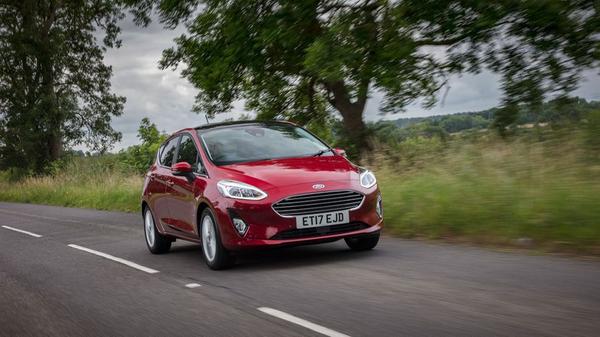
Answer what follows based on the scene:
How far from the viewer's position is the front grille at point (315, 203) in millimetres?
7809

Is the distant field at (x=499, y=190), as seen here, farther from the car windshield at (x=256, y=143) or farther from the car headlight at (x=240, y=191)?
the car headlight at (x=240, y=191)

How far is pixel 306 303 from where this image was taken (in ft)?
20.1

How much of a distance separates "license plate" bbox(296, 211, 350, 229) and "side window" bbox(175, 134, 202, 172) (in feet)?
5.54

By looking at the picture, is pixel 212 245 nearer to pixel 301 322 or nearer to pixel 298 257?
pixel 298 257

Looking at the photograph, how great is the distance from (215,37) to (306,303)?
13067mm

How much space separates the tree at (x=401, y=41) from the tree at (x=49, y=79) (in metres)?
27.8

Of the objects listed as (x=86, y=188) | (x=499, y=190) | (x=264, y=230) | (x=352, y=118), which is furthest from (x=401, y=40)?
(x=86, y=188)

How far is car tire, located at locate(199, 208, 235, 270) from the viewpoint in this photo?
8133mm

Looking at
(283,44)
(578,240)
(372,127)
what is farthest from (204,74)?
(578,240)

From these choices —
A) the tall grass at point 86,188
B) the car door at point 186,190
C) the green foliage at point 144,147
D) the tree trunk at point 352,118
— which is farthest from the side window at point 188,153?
the green foliage at point 144,147

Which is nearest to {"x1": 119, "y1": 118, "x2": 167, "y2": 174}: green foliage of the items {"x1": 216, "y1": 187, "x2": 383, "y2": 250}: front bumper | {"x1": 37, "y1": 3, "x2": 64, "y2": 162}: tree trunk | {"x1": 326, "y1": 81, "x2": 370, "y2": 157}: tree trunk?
{"x1": 37, "y1": 3, "x2": 64, "y2": 162}: tree trunk

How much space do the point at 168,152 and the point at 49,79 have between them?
3720 cm

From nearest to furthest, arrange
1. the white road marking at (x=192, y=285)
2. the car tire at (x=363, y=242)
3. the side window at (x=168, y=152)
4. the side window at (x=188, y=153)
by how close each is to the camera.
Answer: the white road marking at (x=192, y=285), the car tire at (x=363, y=242), the side window at (x=188, y=153), the side window at (x=168, y=152)

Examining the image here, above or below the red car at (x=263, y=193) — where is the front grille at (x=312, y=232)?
below
